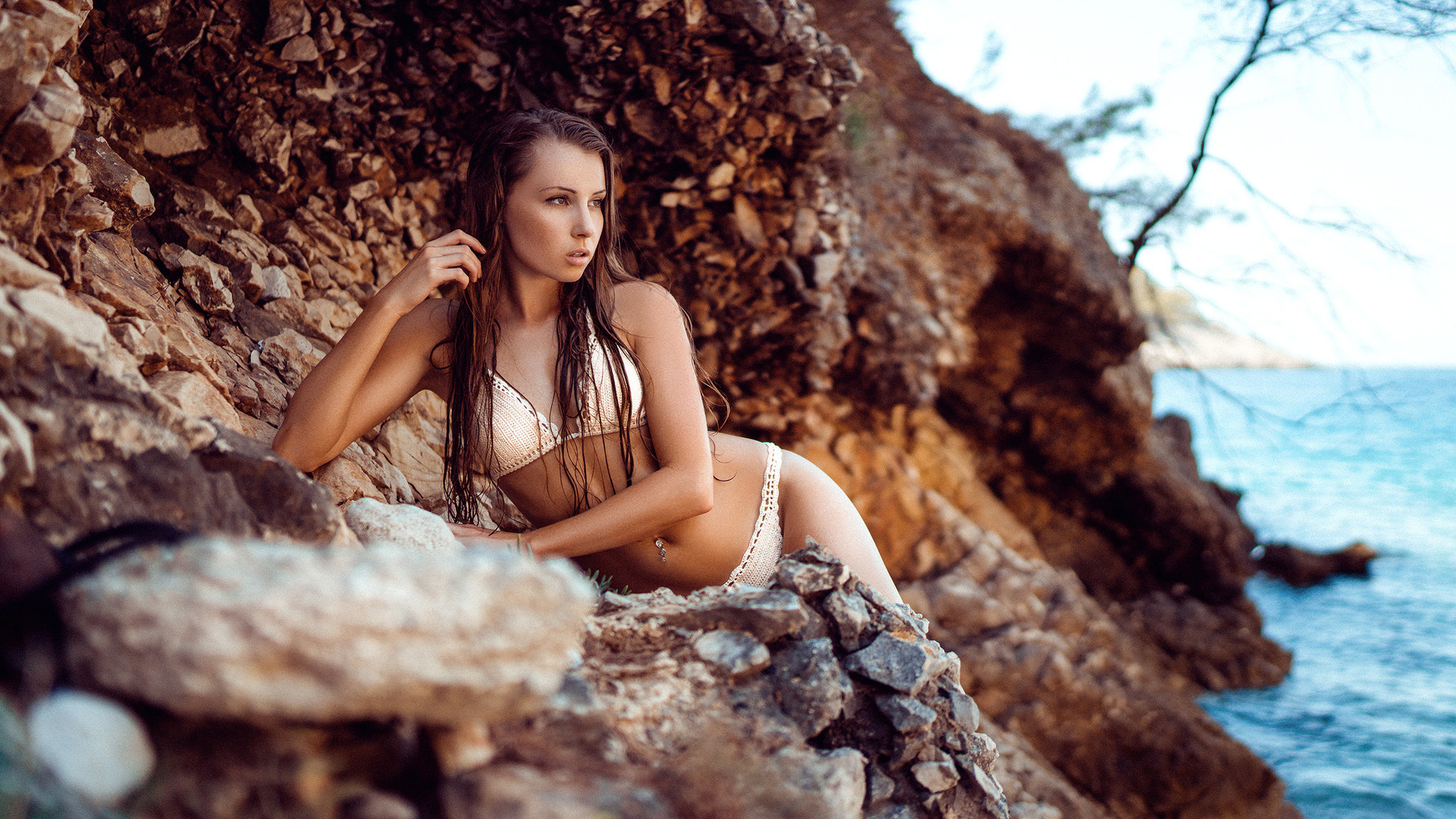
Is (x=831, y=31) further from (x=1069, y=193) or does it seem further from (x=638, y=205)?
(x=638, y=205)

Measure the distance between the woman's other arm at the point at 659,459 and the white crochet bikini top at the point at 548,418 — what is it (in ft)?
0.40

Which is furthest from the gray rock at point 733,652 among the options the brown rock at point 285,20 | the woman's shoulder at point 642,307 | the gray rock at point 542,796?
Answer: the brown rock at point 285,20

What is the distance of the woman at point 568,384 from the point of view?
9.32 feet

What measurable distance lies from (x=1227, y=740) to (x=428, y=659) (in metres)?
7.42

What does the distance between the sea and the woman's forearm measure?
6.89 m

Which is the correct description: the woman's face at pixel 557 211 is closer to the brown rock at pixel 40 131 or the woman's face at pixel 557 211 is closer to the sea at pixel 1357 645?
the brown rock at pixel 40 131

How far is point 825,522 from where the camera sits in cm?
322

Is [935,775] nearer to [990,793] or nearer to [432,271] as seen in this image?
[990,793]

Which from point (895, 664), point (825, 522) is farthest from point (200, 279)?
point (895, 664)

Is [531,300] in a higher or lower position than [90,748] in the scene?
higher

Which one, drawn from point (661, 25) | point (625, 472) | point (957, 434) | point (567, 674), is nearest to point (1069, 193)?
point (957, 434)

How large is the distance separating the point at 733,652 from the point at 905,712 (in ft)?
1.51

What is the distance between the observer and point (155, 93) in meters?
3.51

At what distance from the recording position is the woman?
2840 mm
